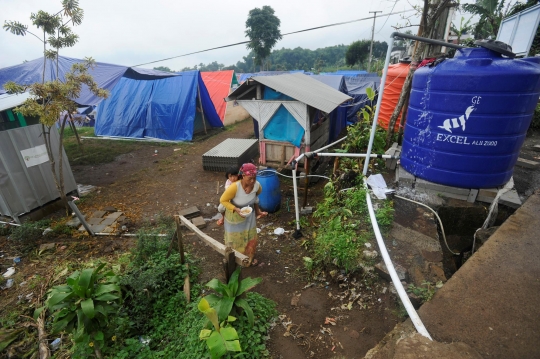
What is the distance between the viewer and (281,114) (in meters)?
6.79

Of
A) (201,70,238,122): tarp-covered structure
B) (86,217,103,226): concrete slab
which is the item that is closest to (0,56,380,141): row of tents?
(201,70,238,122): tarp-covered structure

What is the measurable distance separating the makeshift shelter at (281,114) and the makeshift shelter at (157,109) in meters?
5.38

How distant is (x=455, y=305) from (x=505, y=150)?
2.49 meters

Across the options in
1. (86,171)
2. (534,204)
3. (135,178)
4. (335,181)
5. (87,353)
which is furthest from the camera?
(86,171)

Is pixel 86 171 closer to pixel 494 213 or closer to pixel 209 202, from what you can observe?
pixel 209 202

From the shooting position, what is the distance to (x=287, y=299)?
313 centimetres

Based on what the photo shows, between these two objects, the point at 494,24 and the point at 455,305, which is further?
the point at 494,24

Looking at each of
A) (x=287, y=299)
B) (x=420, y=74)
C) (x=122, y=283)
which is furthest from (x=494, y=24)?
(x=122, y=283)

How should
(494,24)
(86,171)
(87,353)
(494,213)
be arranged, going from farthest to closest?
(494,24) < (86,171) < (494,213) < (87,353)

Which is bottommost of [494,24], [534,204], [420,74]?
[534,204]

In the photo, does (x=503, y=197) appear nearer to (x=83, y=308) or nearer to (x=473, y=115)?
(x=473, y=115)

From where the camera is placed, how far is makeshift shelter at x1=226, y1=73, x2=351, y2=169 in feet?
21.1

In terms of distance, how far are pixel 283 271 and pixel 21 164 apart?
5574 mm

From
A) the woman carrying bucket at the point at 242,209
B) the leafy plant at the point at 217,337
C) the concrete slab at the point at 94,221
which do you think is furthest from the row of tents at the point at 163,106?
the leafy plant at the point at 217,337
